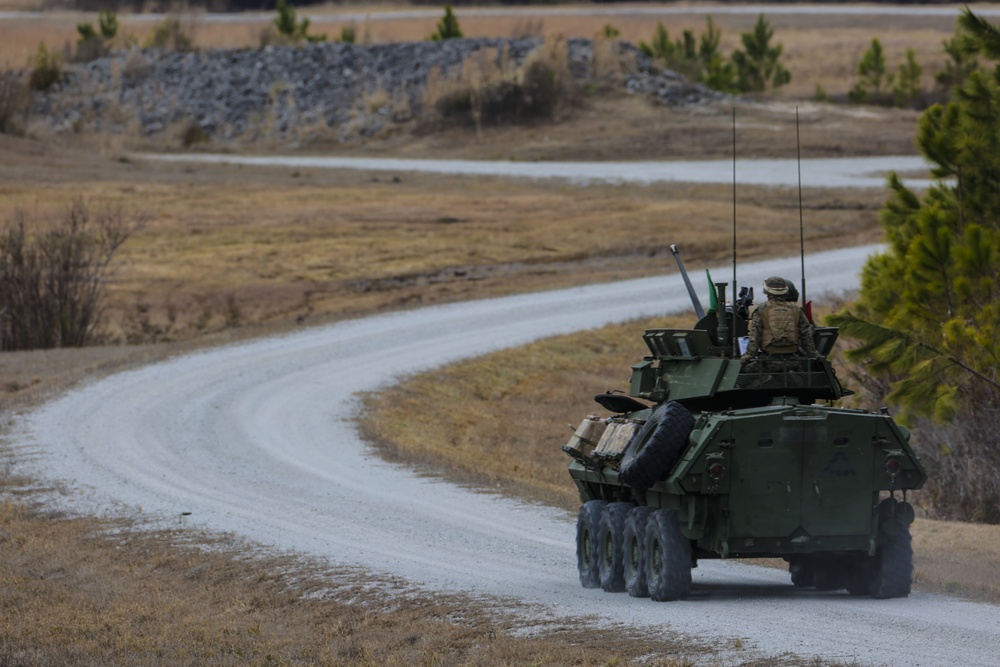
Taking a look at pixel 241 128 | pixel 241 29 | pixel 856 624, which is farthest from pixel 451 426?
pixel 241 29

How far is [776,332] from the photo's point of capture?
539 inches

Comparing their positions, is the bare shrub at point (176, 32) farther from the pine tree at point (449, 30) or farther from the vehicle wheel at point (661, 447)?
the vehicle wheel at point (661, 447)

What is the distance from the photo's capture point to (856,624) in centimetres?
1179

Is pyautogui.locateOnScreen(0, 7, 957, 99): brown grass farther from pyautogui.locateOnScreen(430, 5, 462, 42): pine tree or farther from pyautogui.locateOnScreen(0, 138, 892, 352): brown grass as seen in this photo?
pyautogui.locateOnScreen(0, 138, 892, 352): brown grass

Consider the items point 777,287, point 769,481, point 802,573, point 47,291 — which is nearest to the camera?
point 769,481

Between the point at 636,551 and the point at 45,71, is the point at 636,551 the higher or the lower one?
the lower one

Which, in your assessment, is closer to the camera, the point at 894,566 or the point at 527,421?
the point at 894,566

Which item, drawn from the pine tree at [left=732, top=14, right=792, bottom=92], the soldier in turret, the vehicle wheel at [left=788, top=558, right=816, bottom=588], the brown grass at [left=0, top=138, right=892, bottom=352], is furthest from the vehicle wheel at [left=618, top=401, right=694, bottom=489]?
the pine tree at [left=732, top=14, right=792, bottom=92]

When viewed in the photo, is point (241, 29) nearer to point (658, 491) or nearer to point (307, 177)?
point (307, 177)

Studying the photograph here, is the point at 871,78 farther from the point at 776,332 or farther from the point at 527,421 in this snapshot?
the point at 776,332

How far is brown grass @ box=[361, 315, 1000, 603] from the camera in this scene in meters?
17.8

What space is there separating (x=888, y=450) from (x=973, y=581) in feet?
8.88

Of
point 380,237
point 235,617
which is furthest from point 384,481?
point 380,237

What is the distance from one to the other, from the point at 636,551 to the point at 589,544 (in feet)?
3.08
